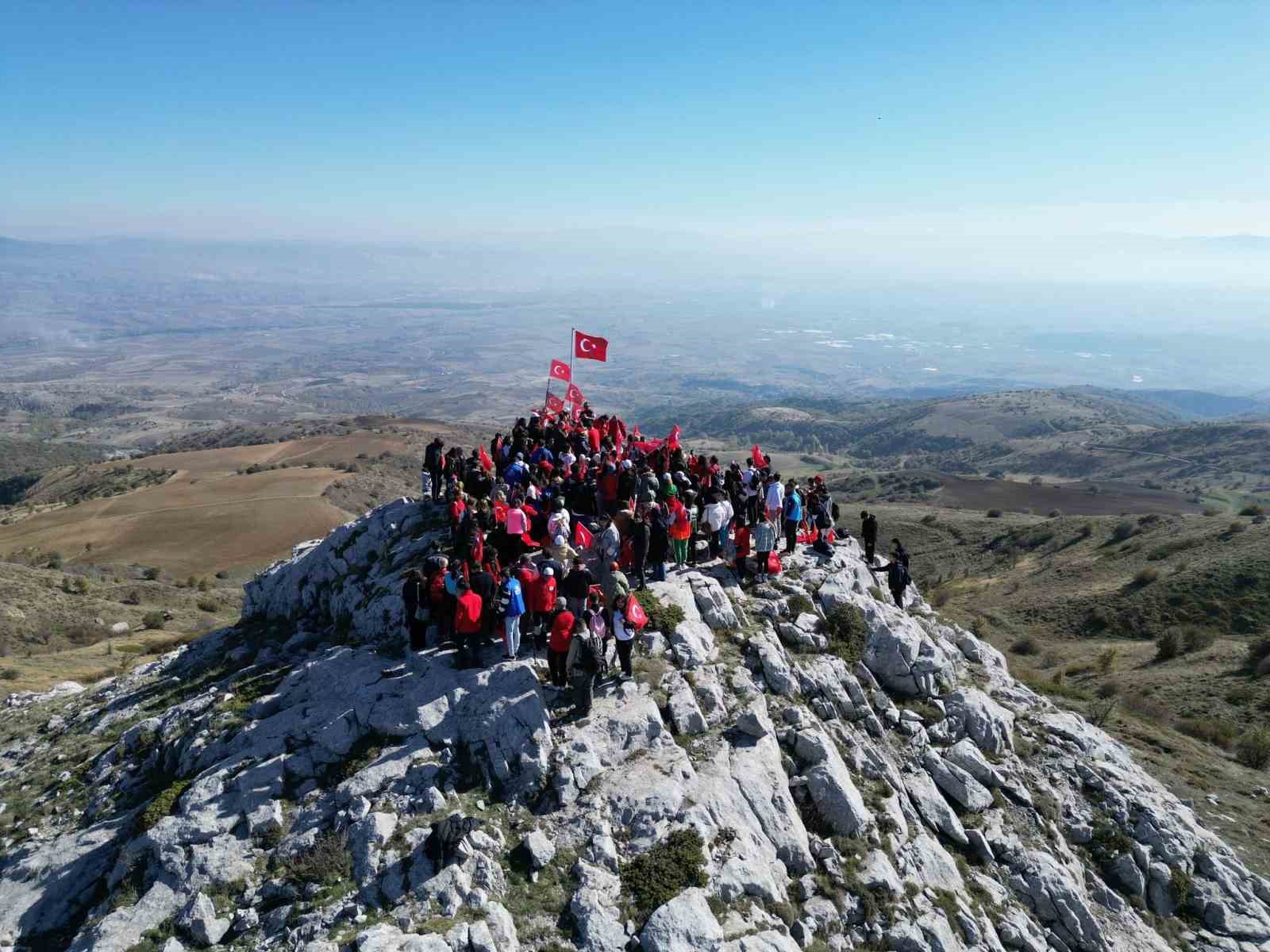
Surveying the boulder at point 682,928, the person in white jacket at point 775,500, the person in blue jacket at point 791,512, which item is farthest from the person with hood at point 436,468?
the boulder at point 682,928

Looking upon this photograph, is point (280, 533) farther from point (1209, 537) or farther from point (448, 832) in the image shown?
point (1209, 537)

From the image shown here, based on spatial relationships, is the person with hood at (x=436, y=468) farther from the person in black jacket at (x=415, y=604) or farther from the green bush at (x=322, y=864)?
the green bush at (x=322, y=864)

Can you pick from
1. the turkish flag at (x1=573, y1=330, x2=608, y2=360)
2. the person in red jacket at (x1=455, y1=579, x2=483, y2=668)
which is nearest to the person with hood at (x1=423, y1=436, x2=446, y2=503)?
the turkish flag at (x1=573, y1=330, x2=608, y2=360)

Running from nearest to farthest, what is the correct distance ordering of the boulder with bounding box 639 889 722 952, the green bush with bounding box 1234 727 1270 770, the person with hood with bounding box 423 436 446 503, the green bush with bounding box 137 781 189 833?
the boulder with bounding box 639 889 722 952, the green bush with bounding box 137 781 189 833, the green bush with bounding box 1234 727 1270 770, the person with hood with bounding box 423 436 446 503

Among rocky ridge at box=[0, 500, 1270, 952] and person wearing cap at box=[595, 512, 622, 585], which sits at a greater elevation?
person wearing cap at box=[595, 512, 622, 585]

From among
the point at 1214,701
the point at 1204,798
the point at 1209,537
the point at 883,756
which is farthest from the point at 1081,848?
the point at 1209,537

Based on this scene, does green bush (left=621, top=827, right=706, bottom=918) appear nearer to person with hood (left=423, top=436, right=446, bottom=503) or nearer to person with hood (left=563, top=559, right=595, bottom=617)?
person with hood (left=563, top=559, right=595, bottom=617)

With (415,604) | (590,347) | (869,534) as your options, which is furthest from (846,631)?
(590,347)
